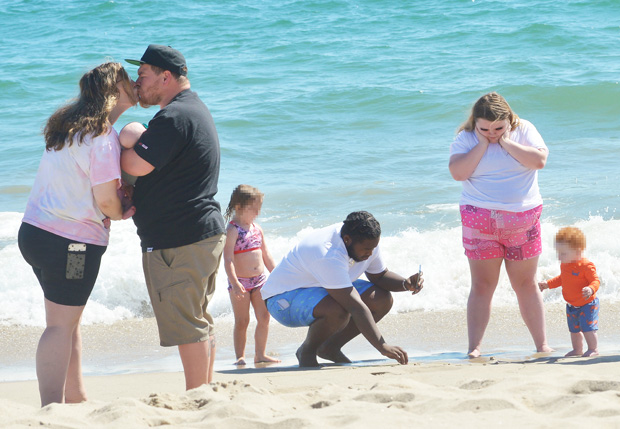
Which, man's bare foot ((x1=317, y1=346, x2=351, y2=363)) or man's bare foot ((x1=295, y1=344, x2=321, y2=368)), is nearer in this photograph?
man's bare foot ((x1=295, y1=344, x2=321, y2=368))

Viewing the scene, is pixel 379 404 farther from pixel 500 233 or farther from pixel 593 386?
pixel 500 233

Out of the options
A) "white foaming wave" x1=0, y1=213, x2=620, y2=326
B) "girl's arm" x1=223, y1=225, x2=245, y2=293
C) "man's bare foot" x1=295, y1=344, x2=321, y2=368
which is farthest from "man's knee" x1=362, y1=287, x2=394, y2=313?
"white foaming wave" x1=0, y1=213, x2=620, y2=326

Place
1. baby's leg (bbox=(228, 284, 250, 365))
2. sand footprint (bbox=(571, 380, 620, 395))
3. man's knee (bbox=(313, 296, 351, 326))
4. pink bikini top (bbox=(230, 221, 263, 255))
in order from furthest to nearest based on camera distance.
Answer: pink bikini top (bbox=(230, 221, 263, 255)), baby's leg (bbox=(228, 284, 250, 365)), man's knee (bbox=(313, 296, 351, 326)), sand footprint (bbox=(571, 380, 620, 395))

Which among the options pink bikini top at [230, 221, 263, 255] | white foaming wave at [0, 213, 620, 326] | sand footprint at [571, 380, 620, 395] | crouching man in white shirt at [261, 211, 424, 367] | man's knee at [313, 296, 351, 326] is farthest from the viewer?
white foaming wave at [0, 213, 620, 326]

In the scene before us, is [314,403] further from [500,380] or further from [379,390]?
[500,380]

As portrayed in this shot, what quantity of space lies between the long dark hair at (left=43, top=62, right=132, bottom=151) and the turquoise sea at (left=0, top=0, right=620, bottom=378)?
0.26m

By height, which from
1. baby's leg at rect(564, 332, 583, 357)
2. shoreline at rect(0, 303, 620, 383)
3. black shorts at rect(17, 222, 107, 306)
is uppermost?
black shorts at rect(17, 222, 107, 306)

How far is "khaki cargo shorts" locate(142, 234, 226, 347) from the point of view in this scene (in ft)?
11.8

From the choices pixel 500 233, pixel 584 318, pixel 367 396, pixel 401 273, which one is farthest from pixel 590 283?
pixel 401 273

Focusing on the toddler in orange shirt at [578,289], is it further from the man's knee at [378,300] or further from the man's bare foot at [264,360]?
the man's bare foot at [264,360]

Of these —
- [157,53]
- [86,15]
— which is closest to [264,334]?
[157,53]

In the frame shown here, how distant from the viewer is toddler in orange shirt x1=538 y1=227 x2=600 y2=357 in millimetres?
4719

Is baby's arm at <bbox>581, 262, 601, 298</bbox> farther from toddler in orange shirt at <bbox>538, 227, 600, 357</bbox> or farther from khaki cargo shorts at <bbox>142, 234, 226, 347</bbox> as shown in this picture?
khaki cargo shorts at <bbox>142, 234, 226, 347</bbox>

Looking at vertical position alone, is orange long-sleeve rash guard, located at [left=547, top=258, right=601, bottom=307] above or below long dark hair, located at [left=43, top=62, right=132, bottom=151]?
below
